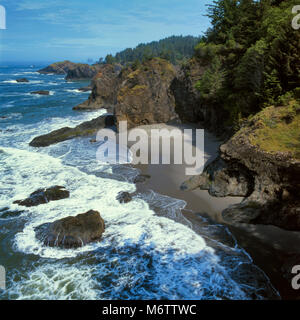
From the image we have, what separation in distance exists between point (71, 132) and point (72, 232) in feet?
62.3

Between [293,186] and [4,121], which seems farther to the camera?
[4,121]

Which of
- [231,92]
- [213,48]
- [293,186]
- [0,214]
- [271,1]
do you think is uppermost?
[271,1]

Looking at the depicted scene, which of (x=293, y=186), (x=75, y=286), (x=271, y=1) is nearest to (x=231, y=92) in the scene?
(x=271, y=1)

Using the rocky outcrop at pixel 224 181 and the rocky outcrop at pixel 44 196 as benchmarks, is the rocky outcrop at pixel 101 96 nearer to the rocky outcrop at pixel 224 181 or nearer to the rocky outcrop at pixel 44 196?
the rocky outcrop at pixel 44 196

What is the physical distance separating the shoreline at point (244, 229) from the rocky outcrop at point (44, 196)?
4.86 m

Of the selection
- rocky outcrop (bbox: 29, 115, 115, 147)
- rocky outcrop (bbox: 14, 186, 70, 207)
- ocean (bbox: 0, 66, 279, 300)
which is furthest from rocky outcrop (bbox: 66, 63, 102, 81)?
rocky outcrop (bbox: 14, 186, 70, 207)

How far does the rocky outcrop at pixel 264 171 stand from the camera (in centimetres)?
1138

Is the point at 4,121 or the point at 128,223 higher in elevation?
the point at 4,121

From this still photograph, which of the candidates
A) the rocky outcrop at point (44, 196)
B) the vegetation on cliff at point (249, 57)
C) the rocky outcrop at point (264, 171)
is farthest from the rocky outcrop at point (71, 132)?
the rocky outcrop at point (264, 171)

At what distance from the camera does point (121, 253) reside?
10930 mm

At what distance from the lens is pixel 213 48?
25.5 metres
